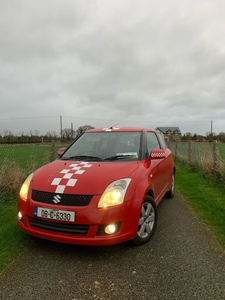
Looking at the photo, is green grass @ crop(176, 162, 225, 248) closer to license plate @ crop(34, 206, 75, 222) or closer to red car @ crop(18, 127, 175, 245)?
red car @ crop(18, 127, 175, 245)

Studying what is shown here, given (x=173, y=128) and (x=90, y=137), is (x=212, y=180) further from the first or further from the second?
(x=173, y=128)

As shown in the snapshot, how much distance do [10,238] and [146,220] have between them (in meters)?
1.98

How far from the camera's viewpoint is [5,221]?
399cm

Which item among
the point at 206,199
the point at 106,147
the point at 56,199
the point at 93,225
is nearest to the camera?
the point at 93,225

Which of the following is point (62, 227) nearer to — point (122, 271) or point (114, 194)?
point (114, 194)

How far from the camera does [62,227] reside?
9.21ft

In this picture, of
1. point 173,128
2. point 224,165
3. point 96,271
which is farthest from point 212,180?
point 173,128

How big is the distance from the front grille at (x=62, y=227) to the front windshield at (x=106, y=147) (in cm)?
134

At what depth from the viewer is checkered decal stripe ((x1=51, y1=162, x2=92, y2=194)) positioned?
2.92 metres

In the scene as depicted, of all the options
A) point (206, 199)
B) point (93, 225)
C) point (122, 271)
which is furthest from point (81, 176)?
point (206, 199)

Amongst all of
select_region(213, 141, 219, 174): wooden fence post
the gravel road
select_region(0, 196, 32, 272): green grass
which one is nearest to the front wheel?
the gravel road

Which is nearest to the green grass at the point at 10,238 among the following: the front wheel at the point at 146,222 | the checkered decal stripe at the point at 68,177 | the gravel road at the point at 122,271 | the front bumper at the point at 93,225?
the gravel road at the point at 122,271

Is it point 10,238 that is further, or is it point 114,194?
point 10,238

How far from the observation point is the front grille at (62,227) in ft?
9.03
